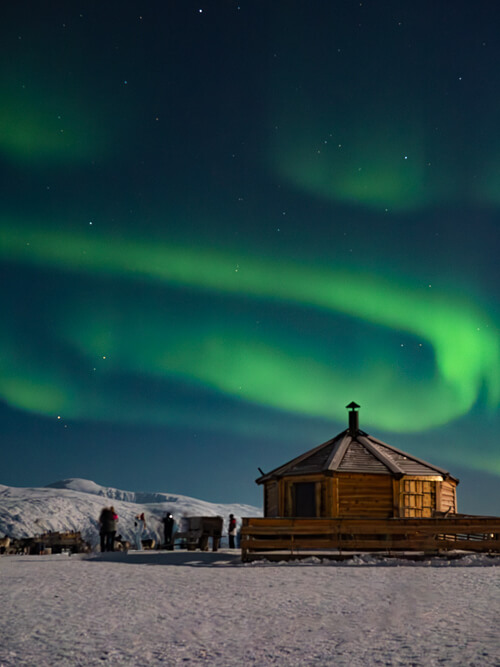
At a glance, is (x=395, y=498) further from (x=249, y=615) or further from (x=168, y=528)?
(x=249, y=615)

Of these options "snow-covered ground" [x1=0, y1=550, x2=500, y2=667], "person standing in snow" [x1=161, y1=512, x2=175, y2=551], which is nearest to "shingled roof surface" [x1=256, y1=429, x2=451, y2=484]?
"person standing in snow" [x1=161, y1=512, x2=175, y2=551]

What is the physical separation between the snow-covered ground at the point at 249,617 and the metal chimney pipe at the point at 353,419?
576 inches

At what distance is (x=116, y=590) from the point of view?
1256 centimetres

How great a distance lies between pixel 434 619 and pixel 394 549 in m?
13.6

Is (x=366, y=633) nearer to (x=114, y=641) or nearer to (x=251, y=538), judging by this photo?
(x=114, y=641)

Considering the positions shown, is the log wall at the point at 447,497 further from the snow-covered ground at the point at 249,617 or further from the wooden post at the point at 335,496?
the snow-covered ground at the point at 249,617

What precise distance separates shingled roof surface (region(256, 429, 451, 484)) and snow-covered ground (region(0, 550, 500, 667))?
11.1 metres

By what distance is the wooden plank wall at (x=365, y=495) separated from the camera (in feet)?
89.3

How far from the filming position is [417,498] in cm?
2822

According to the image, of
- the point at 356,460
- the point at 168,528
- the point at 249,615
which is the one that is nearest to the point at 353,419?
the point at 356,460

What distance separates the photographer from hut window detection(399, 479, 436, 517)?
91.0ft

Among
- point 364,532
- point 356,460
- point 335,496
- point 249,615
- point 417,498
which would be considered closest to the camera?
point 249,615

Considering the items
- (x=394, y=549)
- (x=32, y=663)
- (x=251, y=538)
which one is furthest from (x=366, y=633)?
(x=394, y=549)

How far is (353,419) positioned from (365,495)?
195 inches
